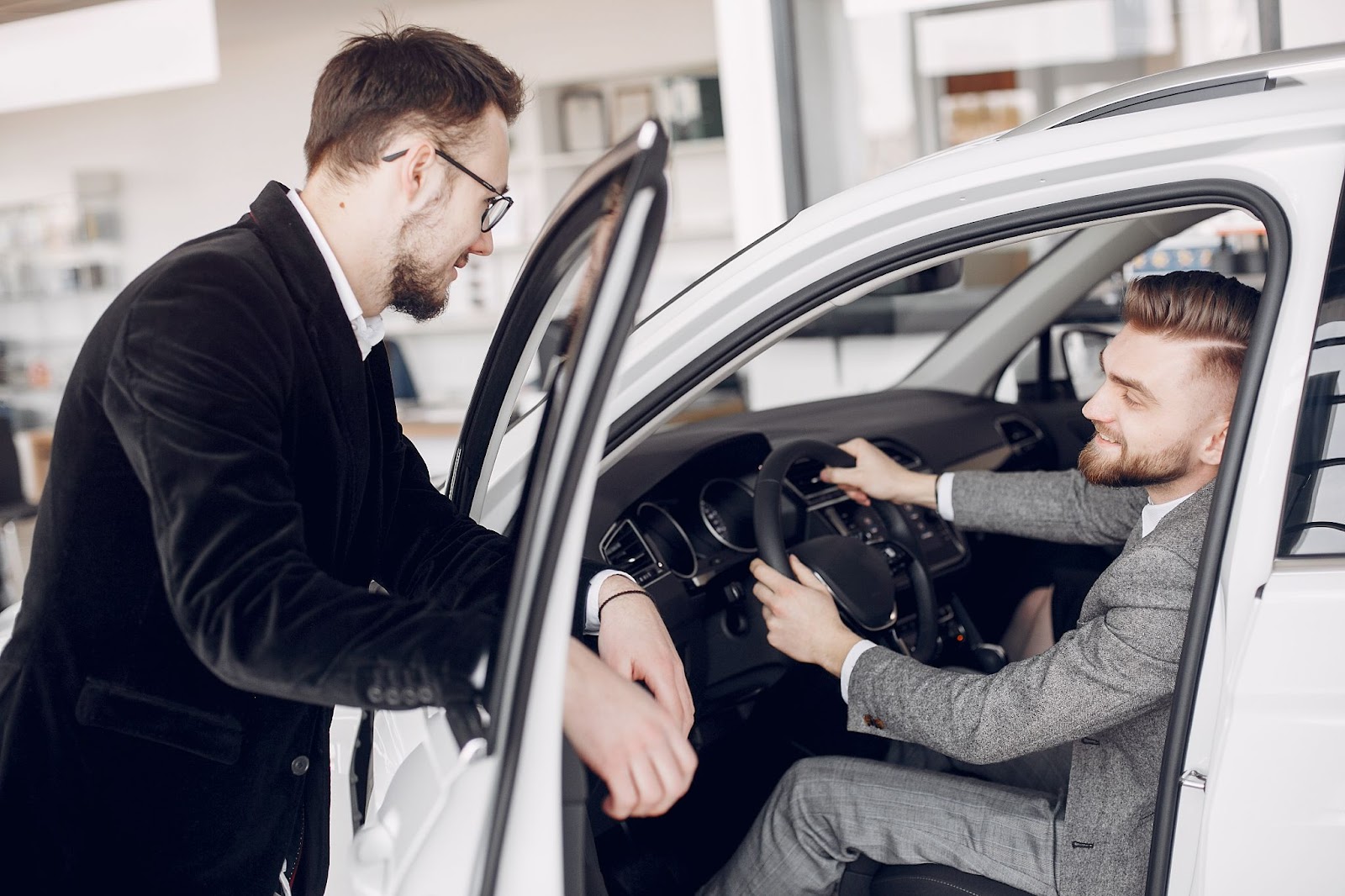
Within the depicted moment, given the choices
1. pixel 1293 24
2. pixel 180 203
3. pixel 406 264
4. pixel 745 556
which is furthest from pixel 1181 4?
pixel 180 203

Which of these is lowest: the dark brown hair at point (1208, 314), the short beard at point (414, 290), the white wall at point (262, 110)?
the dark brown hair at point (1208, 314)

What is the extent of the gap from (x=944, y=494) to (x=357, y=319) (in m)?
1.21

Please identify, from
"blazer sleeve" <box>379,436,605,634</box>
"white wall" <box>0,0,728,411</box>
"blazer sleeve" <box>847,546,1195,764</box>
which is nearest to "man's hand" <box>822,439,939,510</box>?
"blazer sleeve" <box>847,546,1195,764</box>

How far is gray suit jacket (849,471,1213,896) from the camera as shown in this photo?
4.38 feet

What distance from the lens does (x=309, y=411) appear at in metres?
1.21

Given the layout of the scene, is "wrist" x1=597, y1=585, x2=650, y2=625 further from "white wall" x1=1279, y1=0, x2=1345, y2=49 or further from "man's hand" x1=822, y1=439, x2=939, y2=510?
"white wall" x1=1279, y1=0, x2=1345, y2=49

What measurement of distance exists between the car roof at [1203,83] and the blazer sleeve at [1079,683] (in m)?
0.55

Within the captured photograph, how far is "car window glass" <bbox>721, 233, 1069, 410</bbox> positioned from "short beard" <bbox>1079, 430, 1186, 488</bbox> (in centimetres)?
322

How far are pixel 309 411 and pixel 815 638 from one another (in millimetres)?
764

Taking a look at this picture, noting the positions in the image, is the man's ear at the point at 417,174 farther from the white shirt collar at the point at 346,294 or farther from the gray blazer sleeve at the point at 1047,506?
the gray blazer sleeve at the point at 1047,506

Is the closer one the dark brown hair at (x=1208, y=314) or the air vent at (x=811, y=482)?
the dark brown hair at (x=1208, y=314)

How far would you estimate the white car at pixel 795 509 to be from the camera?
97 centimetres

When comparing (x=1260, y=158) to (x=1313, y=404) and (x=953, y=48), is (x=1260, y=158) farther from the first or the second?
(x=953, y=48)

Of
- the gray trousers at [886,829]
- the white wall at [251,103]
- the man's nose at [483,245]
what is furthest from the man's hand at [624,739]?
the white wall at [251,103]
